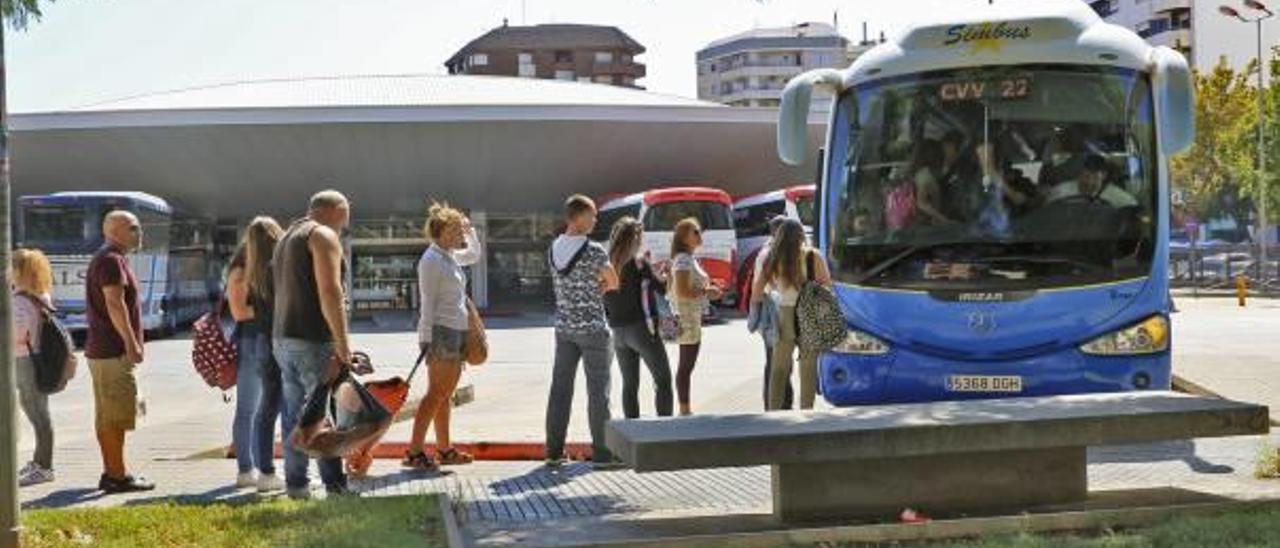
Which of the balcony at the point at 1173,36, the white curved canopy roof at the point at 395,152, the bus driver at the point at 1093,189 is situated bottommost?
the bus driver at the point at 1093,189

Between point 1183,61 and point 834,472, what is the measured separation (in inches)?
208

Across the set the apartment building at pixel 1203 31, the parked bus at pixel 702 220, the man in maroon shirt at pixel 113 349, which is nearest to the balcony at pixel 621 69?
the apartment building at pixel 1203 31

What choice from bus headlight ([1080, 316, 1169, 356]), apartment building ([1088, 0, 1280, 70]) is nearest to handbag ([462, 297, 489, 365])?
bus headlight ([1080, 316, 1169, 356])

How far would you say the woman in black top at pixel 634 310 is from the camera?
33.6ft

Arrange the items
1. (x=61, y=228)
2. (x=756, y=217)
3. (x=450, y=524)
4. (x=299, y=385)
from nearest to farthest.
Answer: (x=450, y=524) → (x=299, y=385) → (x=61, y=228) → (x=756, y=217)

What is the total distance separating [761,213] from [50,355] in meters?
30.1

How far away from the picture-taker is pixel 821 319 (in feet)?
34.2

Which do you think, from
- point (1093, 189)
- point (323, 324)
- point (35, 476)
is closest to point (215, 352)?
point (35, 476)

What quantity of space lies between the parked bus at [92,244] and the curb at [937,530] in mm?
25184

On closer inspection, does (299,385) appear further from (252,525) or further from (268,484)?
(252,525)

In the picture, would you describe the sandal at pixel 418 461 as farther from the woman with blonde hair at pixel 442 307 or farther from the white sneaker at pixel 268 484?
the white sneaker at pixel 268 484

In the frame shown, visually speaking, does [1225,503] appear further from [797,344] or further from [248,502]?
[248,502]

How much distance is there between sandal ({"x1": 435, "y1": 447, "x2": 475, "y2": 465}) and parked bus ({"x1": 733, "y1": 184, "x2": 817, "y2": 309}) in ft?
80.0

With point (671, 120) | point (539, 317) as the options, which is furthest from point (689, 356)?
point (671, 120)
